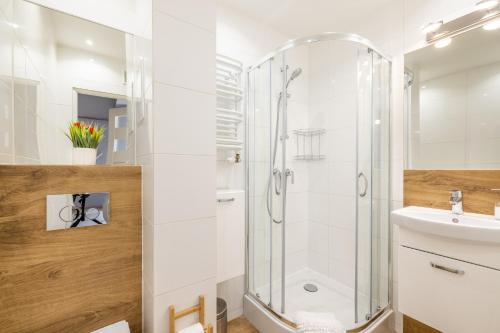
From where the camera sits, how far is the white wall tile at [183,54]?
3.43 feet

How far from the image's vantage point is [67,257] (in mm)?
1051

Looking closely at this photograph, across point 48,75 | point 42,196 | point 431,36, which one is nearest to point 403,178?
point 431,36

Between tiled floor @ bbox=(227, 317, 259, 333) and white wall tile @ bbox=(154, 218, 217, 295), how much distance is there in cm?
83

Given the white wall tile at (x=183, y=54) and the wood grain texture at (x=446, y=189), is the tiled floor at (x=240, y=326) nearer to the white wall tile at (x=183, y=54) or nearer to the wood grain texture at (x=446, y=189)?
the wood grain texture at (x=446, y=189)

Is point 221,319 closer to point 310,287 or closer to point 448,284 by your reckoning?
point 310,287

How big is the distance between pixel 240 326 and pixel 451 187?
1816 millimetres

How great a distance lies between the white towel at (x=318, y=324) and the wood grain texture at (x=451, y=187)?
39.6 inches

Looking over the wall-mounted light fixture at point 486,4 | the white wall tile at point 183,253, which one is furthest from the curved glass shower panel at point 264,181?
the wall-mounted light fixture at point 486,4

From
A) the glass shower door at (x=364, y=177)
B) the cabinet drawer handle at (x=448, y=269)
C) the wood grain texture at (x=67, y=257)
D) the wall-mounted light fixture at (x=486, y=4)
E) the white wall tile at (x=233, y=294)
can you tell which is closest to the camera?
the wood grain texture at (x=67, y=257)

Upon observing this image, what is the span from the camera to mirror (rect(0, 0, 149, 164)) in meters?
1.02

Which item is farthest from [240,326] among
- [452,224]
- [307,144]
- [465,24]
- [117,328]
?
[465,24]

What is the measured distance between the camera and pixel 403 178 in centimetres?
170

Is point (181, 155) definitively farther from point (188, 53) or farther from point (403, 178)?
point (403, 178)

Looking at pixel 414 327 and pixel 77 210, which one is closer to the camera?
pixel 77 210
